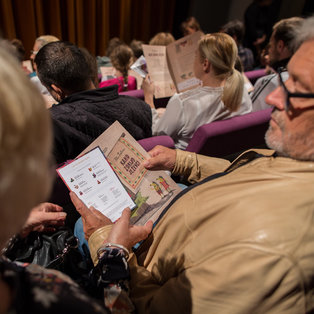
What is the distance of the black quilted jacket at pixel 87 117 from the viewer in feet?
4.14

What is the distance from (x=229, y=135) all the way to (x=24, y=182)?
4.33ft

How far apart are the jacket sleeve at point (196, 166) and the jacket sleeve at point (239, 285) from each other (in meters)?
0.58

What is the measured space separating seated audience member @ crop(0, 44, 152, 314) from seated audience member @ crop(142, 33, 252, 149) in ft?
4.22

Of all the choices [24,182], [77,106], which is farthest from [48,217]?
[24,182]

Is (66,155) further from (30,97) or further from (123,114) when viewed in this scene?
(30,97)

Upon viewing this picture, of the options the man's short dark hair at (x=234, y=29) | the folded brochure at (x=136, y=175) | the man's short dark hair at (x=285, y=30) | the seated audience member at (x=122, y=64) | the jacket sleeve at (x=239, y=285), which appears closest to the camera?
the jacket sleeve at (x=239, y=285)

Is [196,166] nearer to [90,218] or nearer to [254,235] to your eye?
[90,218]

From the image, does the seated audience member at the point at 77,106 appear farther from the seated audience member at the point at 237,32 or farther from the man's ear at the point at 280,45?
the seated audience member at the point at 237,32

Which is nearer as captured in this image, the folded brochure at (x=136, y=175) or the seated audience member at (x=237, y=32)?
the folded brochure at (x=136, y=175)

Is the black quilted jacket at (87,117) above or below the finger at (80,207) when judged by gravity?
above

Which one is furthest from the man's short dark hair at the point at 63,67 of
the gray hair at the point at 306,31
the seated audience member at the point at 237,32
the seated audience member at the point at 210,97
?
the seated audience member at the point at 237,32

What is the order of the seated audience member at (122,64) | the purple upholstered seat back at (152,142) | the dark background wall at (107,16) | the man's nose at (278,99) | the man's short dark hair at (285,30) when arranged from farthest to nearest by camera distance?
the dark background wall at (107,16) < the seated audience member at (122,64) < the man's short dark hair at (285,30) < the purple upholstered seat back at (152,142) < the man's nose at (278,99)

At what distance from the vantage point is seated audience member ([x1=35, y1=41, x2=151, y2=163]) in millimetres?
1279

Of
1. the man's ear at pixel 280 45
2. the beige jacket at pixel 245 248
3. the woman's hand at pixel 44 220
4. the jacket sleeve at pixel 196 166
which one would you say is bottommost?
the woman's hand at pixel 44 220
